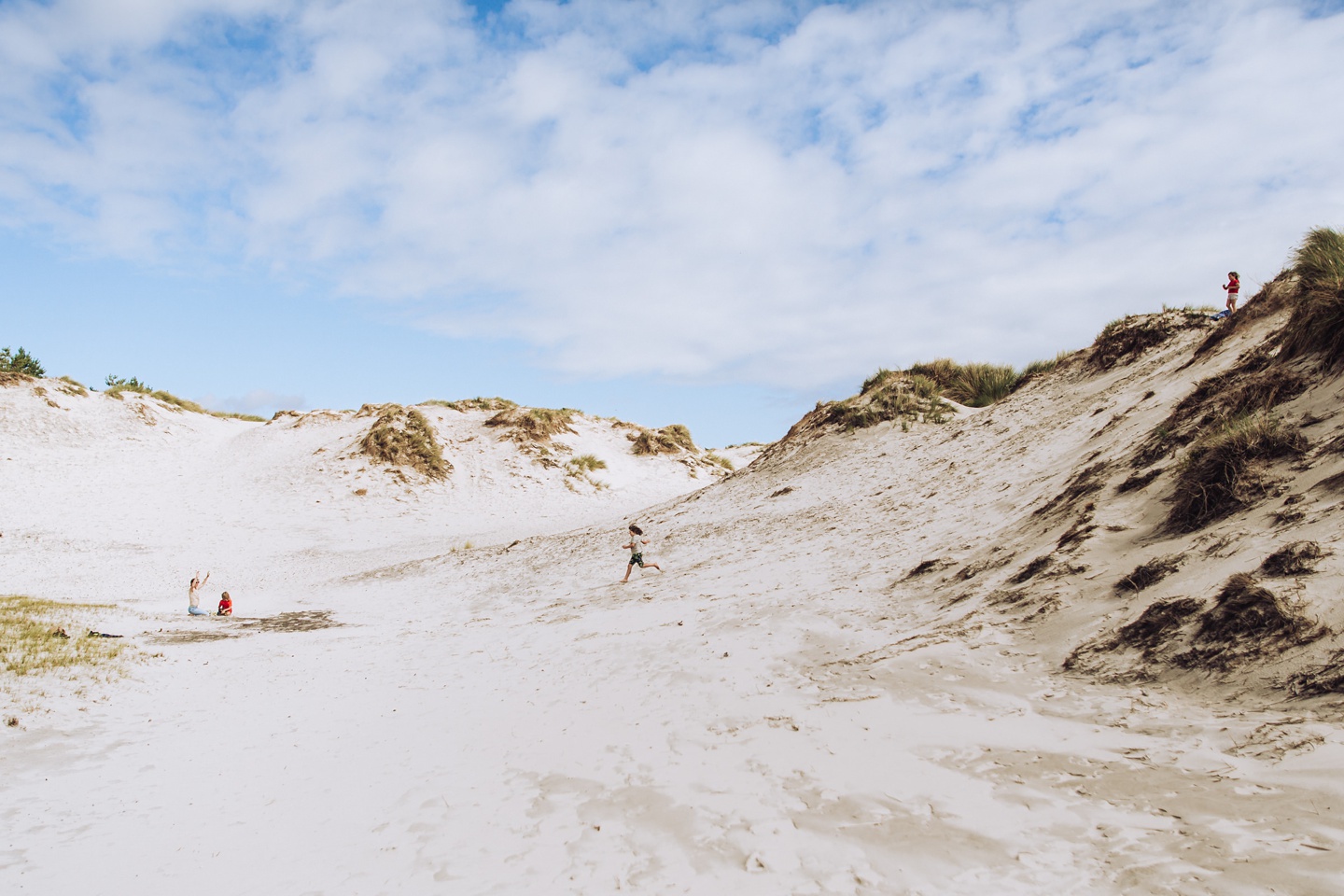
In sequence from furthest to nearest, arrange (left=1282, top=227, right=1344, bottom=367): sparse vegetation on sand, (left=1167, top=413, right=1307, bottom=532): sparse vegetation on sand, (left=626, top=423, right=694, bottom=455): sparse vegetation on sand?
(left=626, top=423, right=694, bottom=455): sparse vegetation on sand, (left=1282, top=227, right=1344, bottom=367): sparse vegetation on sand, (left=1167, top=413, right=1307, bottom=532): sparse vegetation on sand

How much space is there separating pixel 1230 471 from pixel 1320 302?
3.04m

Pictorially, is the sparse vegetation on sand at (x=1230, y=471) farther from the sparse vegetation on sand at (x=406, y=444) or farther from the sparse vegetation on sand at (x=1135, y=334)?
the sparse vegetation on sand at (x=406, y=444)

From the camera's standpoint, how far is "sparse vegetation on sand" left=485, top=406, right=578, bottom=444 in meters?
40.2


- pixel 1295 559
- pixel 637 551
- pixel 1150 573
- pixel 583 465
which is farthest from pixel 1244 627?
pixel 583 465

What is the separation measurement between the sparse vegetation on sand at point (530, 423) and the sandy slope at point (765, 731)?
25.2 m

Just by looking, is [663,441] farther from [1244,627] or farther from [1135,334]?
[1244,627]

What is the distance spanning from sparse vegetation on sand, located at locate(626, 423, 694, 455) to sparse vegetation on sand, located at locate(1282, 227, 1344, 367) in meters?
35.1

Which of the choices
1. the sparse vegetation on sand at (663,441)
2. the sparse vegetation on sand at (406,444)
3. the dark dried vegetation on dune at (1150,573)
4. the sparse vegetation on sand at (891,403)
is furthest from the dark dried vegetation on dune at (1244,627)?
the sparse vegetation on sand at (663,441)

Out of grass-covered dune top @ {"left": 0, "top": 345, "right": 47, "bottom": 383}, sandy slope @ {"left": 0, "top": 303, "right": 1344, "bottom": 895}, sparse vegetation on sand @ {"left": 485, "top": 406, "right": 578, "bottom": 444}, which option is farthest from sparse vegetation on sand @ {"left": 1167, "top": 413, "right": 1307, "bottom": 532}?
grass-covered dune top @ {"left": 0, "top": 345, "right": 47, "bottom": 383}

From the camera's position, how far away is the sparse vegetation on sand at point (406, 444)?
3531 cm

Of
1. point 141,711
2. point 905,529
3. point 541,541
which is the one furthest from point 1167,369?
point 141,711

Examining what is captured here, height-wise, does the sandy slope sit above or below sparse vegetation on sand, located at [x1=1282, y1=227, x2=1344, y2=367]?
below

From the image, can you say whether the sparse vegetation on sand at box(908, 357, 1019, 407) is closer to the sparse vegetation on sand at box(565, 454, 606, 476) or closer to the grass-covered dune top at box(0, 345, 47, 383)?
the sparse vegetation on sand at box(565, 454, 606, 476)

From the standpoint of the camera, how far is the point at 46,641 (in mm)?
10227
